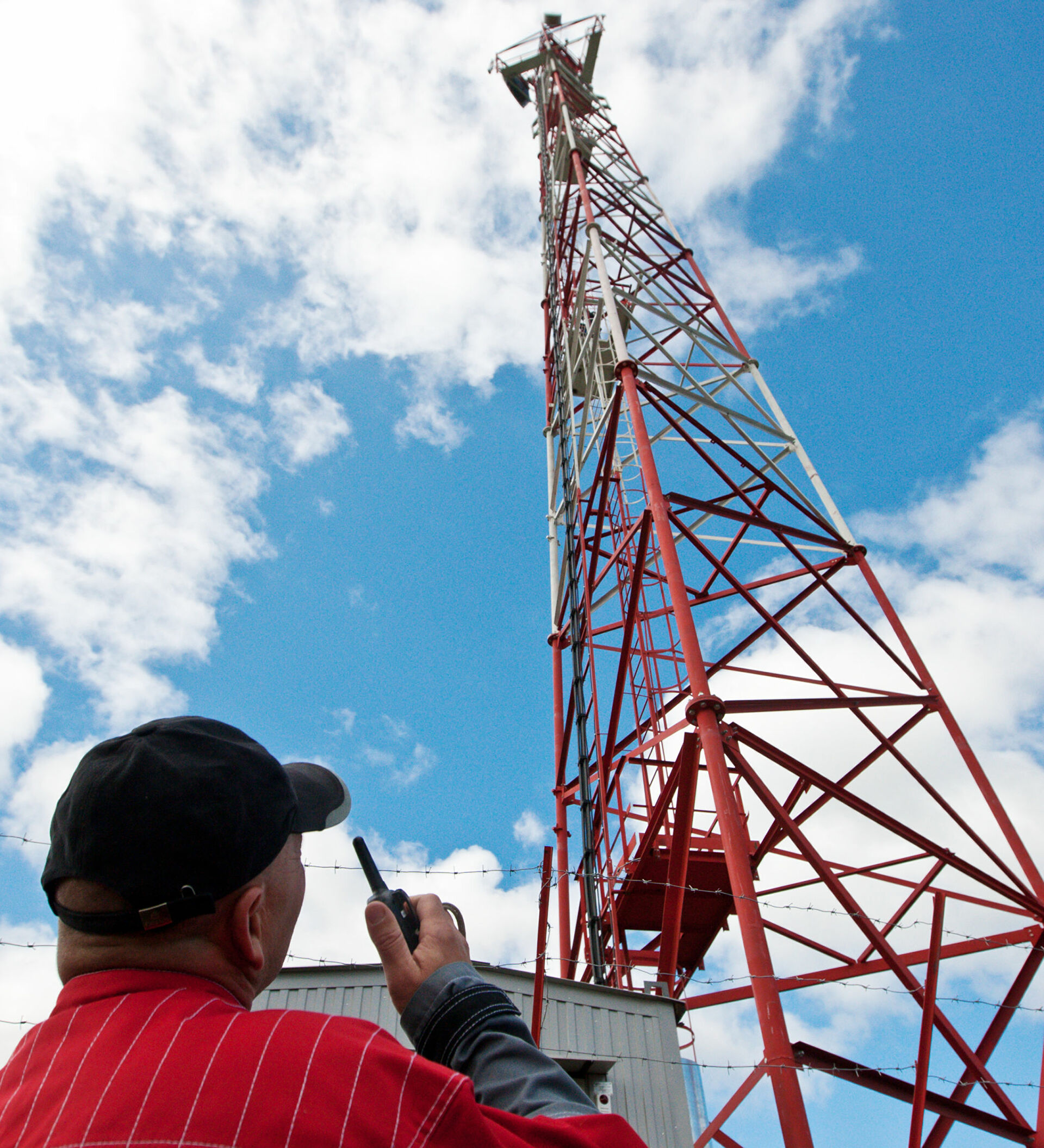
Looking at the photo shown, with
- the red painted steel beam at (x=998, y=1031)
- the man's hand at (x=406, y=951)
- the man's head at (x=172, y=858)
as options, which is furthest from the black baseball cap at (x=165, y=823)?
the red painted steel beam at (x=998, y=1031)

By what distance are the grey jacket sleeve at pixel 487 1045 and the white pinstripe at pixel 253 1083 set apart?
233 millimetres

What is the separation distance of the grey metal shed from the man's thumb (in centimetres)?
454

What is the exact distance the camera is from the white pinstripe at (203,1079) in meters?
0.97

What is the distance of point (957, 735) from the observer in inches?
305

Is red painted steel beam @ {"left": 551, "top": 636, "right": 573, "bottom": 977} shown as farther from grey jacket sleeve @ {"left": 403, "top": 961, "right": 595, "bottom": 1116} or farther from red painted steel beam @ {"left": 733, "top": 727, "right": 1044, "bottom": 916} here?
grey jacket sleeve @ {"left": 403, "top": 961, "right": 595, "bottom": 1116}

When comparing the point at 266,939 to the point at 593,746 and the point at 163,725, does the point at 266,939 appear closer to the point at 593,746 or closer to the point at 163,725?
the point at 163,725

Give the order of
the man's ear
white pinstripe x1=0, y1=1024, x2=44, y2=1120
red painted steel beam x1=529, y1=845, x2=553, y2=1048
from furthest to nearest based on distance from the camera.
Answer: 1. red painted steel beam x1=529, y1=845, x2=553, y2=1048
2. the man's ear
3. white pinstripe x1=0, y1=1024, x2=44, y2=1120

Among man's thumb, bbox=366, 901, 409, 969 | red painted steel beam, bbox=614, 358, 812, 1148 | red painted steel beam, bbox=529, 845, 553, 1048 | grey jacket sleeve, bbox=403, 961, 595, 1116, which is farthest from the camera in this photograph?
red painted steel beam, bbox=614, 358, 812, 1148

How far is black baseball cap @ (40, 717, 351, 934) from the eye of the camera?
1282 millimetres

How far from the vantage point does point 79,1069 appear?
3.52ft

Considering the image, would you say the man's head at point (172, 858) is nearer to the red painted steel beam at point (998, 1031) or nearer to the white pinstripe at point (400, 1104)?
the white pinstripe at point (400, 1104)

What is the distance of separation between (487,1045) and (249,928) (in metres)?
0.46

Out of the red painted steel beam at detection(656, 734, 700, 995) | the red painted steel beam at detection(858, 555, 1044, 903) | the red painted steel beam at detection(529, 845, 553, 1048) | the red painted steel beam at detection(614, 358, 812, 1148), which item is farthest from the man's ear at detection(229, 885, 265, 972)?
the red painted steel beam at detection(858, 555, 1044, 903)

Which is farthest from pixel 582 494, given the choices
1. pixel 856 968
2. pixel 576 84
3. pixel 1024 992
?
pixel 576 84
